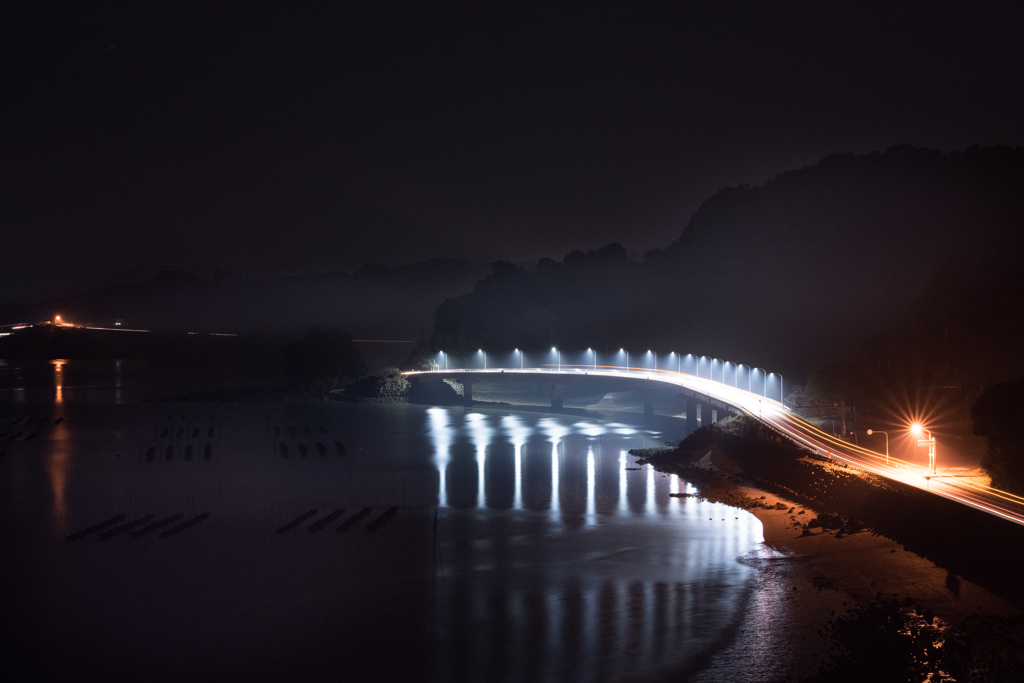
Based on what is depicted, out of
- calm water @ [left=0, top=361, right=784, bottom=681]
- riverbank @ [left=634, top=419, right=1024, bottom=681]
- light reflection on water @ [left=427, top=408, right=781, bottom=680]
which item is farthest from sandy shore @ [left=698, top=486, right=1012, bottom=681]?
light reflection on water @ [left=427, top=408, right=781, bottom=680]

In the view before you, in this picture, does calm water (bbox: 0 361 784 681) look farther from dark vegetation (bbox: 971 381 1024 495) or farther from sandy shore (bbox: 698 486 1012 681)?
dark vegetation (bbox: 971 381 1024 495)

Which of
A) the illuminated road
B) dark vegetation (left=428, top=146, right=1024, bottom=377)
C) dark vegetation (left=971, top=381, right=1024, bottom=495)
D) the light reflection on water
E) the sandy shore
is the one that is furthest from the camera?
dark vegetation (left=428, top=146, right=1024, bottom=377)

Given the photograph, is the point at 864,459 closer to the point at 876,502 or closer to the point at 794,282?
the point at 876,502

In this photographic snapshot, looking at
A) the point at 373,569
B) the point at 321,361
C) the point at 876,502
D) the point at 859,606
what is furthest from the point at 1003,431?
the point at 321,361

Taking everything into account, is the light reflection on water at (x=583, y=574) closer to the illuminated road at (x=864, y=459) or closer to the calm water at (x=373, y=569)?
the calm water at (x=373, y=569)

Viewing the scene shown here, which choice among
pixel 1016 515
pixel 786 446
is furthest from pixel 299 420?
pixel 1016 515

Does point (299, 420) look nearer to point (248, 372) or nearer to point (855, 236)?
point (855, 236)
